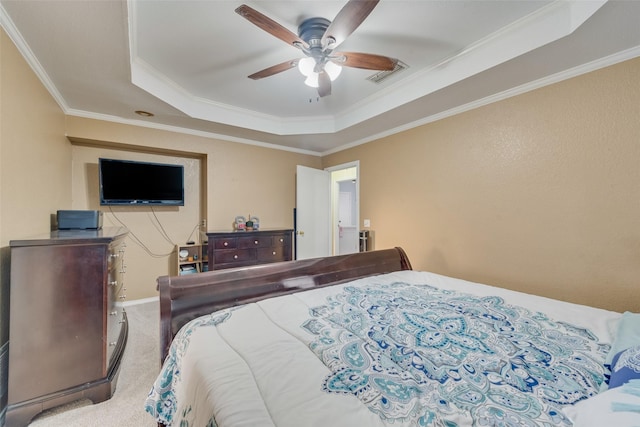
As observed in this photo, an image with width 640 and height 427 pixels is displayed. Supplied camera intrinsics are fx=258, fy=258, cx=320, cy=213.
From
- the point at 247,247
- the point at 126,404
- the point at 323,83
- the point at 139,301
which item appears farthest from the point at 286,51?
the point at 139,301

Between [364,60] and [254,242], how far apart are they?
264 centimetres

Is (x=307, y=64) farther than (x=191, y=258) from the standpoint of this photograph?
No

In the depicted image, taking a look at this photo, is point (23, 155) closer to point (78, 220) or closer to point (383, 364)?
point (78, 220)

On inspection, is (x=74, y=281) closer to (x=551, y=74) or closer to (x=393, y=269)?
(x=393, y=269)

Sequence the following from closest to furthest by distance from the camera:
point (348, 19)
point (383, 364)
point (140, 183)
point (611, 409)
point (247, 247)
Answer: point (611, 409) → point (383, 364) → point (348, 19) → point (140, 183) → point (247, 247)

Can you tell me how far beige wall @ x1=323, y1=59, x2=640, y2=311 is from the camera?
1.92 metres

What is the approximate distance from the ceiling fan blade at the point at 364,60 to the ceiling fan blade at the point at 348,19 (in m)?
0.15

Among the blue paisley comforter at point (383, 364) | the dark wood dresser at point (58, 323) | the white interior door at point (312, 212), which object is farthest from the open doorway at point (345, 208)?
the dark wood dresser at point (58, 323)

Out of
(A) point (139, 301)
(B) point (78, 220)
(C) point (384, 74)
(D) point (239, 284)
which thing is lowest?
(A) point (139, 301)

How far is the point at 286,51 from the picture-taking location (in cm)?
226

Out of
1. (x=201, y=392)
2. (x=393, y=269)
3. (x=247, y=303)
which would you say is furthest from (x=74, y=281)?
(x=393, y=269)

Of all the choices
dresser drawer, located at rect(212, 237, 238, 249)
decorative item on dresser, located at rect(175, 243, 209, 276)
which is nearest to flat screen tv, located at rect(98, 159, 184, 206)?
decorative item on dresser, located at rect(175, 243, 209, 276)

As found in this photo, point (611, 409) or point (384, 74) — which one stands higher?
point (384, 74)

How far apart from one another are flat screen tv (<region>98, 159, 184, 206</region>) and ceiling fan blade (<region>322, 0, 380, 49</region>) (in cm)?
276
